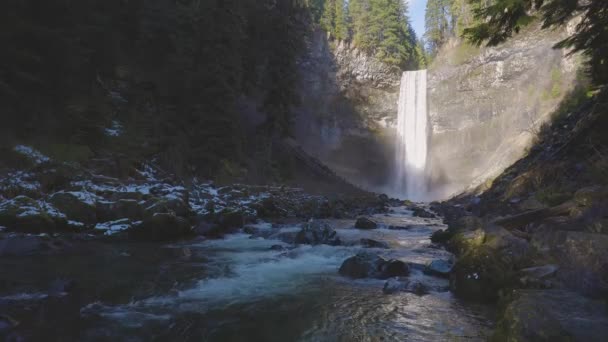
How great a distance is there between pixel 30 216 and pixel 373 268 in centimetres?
908

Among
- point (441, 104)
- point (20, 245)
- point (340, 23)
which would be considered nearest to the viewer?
point (20, 245)

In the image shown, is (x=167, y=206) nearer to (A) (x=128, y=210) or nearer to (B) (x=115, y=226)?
(A) (x=128, y=210)

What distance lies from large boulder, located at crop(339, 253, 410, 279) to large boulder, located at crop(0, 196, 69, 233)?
27.1ft

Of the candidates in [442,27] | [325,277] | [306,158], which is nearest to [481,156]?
[306,158]

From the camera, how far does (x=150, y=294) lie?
5.91 m

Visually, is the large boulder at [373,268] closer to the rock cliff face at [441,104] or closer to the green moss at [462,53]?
the rock cliff face at [441,104]

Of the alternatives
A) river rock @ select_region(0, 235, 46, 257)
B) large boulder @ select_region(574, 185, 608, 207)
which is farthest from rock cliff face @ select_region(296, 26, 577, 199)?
river rock @ select_region(0, 235, 46, 257)

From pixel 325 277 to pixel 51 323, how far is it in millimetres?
4454

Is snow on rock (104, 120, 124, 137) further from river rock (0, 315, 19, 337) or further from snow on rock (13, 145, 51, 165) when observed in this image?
river rock (0, 315, 19, 337)

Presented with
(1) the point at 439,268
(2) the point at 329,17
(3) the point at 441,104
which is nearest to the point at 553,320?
(1) the point at 439,268

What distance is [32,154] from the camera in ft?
40.6

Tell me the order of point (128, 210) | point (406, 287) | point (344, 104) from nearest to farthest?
point (406, 287), point (128, 210), point (344, 104)

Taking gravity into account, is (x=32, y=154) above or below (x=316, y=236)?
above

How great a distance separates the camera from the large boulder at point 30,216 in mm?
9570
